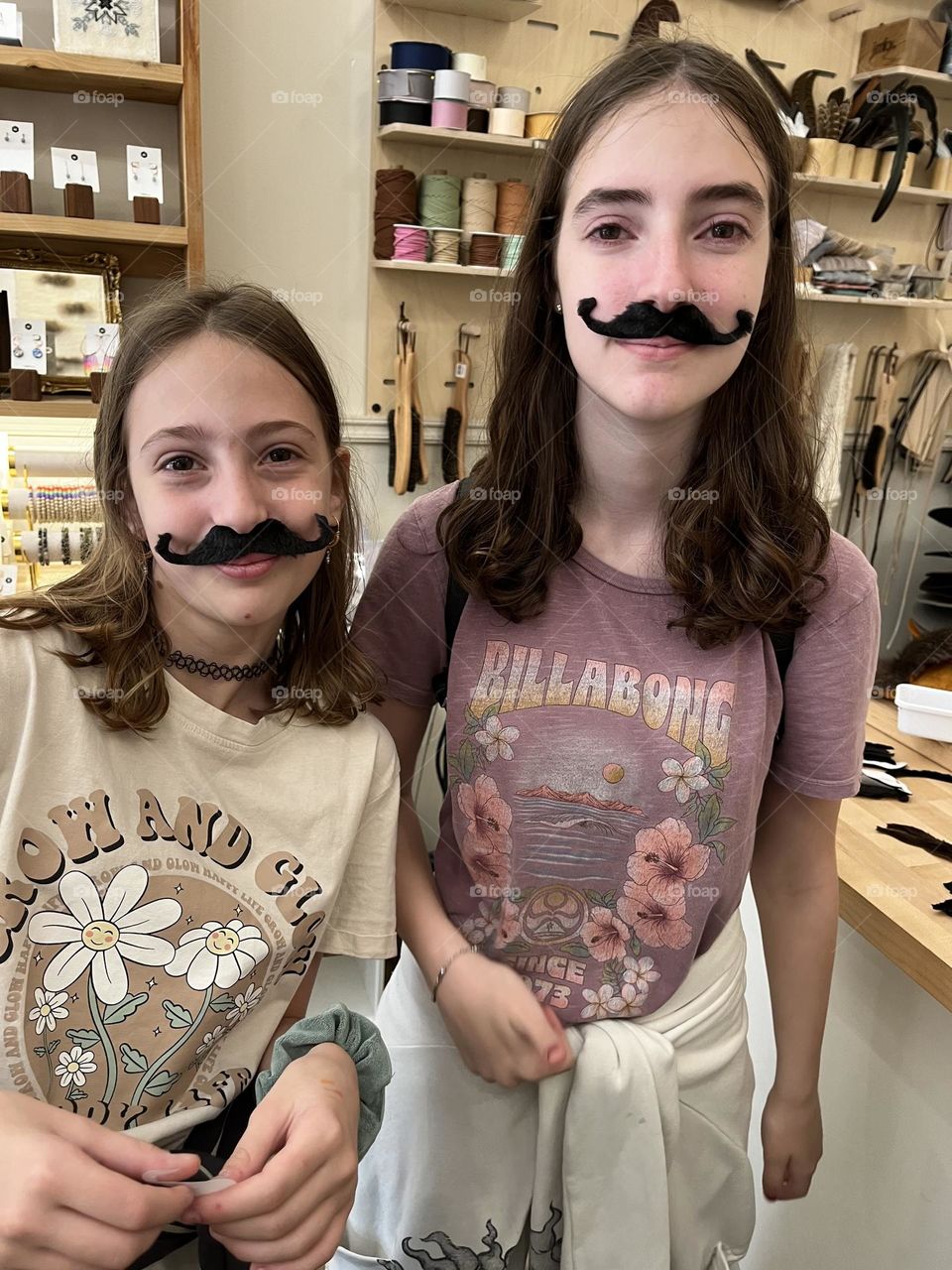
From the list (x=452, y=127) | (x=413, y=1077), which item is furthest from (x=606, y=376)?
(x=452, y=127)

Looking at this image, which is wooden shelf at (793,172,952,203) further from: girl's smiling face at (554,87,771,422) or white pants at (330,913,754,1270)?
white pants at (330,913,754,1270)

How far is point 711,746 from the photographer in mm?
852

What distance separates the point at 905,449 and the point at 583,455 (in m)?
2.64

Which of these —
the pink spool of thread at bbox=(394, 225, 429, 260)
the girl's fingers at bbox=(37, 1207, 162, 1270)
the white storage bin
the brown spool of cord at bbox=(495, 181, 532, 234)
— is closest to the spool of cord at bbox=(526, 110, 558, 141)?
the brown spool of cord at bbox=(495, 181, 532, 234)

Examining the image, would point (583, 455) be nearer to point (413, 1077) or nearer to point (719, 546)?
point (719, 546)

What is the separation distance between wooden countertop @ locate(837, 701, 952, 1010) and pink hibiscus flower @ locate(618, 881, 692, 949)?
33cm

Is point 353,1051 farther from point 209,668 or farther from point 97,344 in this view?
point 97,344

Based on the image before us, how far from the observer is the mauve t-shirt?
33.7 inches

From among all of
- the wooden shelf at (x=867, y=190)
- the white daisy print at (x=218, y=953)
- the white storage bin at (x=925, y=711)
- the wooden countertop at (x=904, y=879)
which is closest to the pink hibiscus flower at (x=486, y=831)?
the white daisy print at (x=218, y=953)

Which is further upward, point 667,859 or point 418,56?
point 418,56

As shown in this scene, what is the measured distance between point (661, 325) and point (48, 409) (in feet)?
5.34

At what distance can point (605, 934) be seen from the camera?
0.87 meters

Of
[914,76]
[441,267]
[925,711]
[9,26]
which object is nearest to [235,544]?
[925,711]

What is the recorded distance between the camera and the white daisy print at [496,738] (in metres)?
0.87
